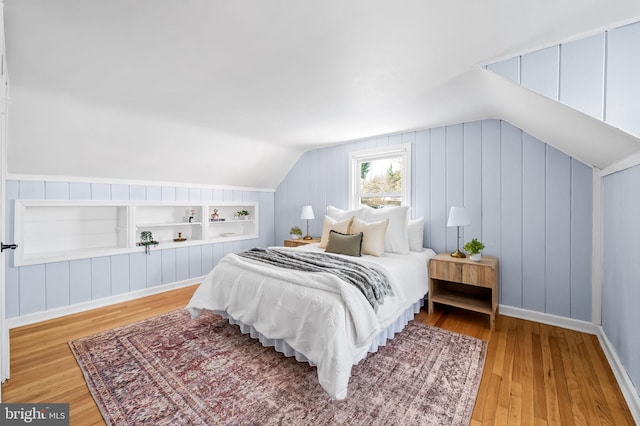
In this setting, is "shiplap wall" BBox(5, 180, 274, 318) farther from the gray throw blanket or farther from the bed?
the gray throw blanket

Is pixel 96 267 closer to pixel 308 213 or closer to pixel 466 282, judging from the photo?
pixel 308 213

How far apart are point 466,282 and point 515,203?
3.45ft

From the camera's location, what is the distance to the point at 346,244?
10.1 ft

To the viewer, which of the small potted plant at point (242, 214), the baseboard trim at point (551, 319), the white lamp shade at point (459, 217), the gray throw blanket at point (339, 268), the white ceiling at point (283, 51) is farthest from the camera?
the small potted plant at point (242, 214)

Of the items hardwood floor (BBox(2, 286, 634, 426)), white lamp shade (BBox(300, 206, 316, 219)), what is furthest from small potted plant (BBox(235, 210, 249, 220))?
hardwood floor (BBox(2, 286, 634, 426))

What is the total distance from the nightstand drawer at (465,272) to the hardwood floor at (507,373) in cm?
46

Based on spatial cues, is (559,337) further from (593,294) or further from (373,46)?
(373,46)

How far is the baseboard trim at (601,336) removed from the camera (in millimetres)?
1623

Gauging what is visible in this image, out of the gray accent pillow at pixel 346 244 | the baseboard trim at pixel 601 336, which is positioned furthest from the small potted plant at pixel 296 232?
the baseboard trim at pixel 601 336

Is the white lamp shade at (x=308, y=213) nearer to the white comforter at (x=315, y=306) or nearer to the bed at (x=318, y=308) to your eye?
the bed at (x=318, y=308)

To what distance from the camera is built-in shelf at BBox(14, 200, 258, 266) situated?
10.0 feet

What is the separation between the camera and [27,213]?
3111mm

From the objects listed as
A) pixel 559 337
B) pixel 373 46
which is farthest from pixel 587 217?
pixel 373 46

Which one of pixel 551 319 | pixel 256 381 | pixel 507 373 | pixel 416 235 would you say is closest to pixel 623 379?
pixel 507 373
